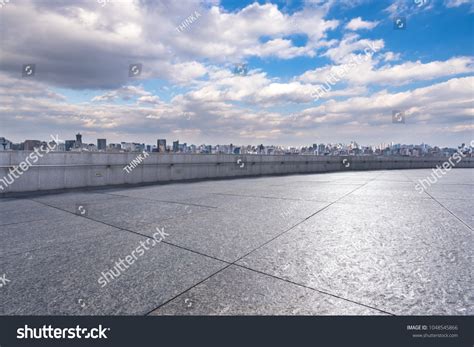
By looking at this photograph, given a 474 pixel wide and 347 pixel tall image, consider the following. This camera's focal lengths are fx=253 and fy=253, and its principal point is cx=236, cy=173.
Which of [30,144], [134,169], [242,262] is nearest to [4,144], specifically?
[30,144]

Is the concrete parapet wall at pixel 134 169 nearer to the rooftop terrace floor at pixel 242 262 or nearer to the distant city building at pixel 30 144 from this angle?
the distant city building at pixel 30 144

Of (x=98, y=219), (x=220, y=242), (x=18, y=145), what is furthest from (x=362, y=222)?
(x=18, y=145)

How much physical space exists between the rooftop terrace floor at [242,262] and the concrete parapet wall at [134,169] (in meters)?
3.76

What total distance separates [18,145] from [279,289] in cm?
1189

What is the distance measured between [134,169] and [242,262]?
9.42m

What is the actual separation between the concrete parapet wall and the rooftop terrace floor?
12.3 ft

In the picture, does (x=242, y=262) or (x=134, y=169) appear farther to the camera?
(x=134, y=169)

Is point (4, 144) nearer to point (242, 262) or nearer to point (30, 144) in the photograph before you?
point (30, 144)

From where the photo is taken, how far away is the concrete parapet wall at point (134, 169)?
8.48 meters

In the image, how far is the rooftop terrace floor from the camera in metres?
2.17

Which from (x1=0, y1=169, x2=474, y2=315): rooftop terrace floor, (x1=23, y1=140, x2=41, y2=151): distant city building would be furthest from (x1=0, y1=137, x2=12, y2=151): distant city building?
(x1=0, y1=169, x2=474, y2=315): rooftop terrace floor

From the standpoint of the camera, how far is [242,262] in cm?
300
